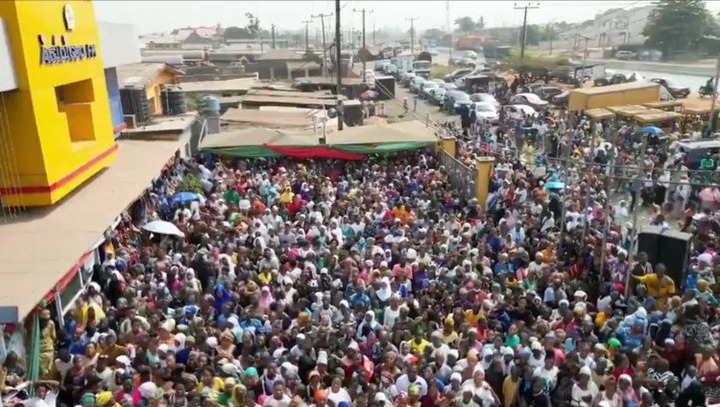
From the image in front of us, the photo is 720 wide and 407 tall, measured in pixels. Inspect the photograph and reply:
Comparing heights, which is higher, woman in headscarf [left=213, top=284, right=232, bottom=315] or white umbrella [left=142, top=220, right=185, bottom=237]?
white umbrella [left=142, top=220, right=185, bottom=237]

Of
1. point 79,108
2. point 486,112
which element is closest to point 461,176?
point 79,108

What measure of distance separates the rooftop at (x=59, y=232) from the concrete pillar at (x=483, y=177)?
23.7ft

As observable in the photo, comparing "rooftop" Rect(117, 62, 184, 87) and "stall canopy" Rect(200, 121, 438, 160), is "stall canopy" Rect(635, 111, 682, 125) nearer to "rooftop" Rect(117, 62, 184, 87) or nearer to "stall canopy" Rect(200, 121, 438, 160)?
"stall canopy" Rect(200, 121, 438, 160)

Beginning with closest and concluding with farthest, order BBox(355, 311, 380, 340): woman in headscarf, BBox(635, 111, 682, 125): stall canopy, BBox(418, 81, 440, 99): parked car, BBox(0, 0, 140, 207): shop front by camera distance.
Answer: BBox(355, 311, 380, 340): woman in headscarf < BBox(0, 0, 140, 207): shop front < BBox(635, 111, 682, 125): stall canopy < BBox(418, 81, 440, 99): parked car

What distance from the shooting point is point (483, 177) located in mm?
15492

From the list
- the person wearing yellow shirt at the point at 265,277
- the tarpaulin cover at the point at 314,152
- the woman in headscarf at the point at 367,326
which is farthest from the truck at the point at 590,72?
the woman in headscarf at the point at 367,326

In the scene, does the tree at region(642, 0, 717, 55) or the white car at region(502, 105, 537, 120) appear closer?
the white car at region(502, 105, 537, 120)

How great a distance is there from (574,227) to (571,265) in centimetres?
149

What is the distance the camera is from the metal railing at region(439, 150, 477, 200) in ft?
52.2

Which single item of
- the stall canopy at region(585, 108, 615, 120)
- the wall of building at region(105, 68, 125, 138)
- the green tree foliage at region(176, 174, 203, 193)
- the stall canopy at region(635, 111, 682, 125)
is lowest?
the green tree foliage at region(176, 174, 203, 193)

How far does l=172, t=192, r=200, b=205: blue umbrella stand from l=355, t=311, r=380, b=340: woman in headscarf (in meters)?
6.85

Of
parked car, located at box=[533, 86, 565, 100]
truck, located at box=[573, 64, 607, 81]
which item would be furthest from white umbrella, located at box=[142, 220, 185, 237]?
truck, located at box=[573, 64, 607, 81]

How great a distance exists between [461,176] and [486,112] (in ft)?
47.3

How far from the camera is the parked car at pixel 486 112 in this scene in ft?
92.6
